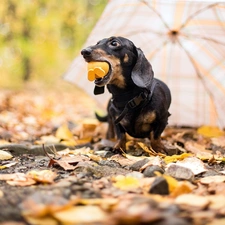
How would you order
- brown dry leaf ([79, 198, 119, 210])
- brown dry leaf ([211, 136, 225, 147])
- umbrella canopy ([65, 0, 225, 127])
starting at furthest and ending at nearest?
umbrella canopy ([65, 0, 225, 127])
brown dry leaf ([211, 136, 225, 147])
brown dry leaf ([79, 198, 119, 210])

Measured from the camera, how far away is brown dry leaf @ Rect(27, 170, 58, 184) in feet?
7.00

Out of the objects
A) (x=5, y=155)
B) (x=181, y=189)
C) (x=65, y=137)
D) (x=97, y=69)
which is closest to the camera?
(x=181, y=189)

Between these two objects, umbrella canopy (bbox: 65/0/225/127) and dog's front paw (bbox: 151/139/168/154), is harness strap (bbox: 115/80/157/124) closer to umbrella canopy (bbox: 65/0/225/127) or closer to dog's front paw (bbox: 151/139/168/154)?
dog's front paw (bbox: 151/139/168/154)

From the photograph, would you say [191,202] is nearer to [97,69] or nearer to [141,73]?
[97,69]

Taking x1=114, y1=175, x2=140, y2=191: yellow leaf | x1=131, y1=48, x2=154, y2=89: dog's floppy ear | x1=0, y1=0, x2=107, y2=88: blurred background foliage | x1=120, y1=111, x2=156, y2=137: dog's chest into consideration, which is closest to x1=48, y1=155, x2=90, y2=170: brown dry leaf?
x1=114, y1=175, x2=140, y2=191: yellow leaf

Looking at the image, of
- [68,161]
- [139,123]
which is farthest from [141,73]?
[68,161]

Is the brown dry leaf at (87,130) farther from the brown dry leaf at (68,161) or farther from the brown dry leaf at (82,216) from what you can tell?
the brown dry leaf at (82,216)

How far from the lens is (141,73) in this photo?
3102 millimetres

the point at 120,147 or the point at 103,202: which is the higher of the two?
the point at 103,202

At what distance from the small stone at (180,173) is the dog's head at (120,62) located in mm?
861

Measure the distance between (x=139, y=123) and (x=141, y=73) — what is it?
39 centimetres

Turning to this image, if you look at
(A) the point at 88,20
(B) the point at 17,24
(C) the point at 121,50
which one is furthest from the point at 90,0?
(C) the point at 121,50

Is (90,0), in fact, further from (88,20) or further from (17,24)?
(17,24)

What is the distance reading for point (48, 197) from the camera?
1.75 meters
